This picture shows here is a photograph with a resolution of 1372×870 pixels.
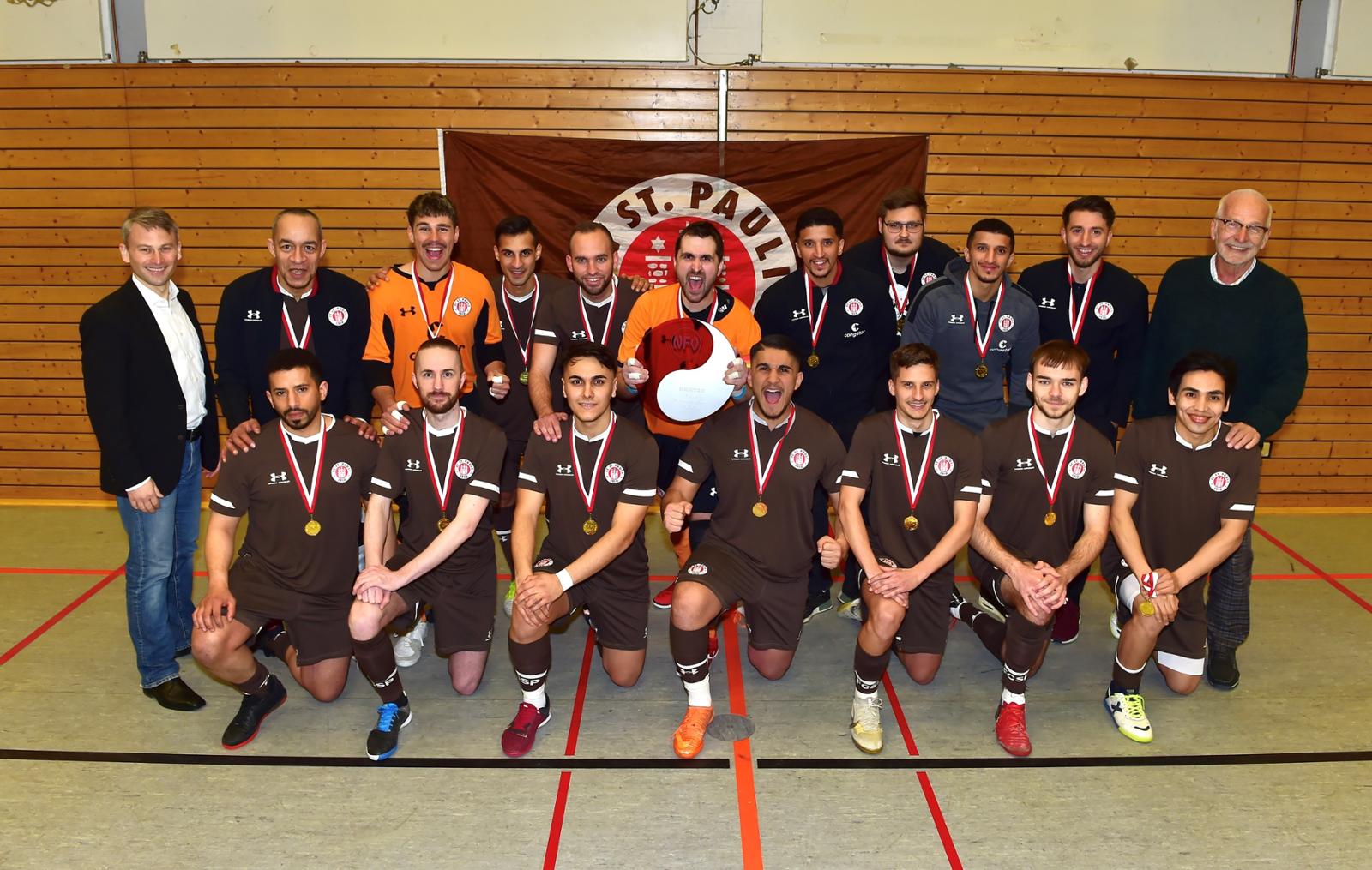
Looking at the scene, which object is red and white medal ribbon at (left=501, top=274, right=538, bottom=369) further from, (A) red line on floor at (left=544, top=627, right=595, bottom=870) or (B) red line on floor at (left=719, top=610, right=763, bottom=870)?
(B) red line on floor at (left=719, top=610, right=763, bottom=870)

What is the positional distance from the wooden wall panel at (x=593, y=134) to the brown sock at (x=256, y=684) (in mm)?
4064

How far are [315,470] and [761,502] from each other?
210 cm

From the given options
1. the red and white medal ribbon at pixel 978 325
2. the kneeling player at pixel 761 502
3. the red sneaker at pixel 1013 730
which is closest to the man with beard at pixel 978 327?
the red and white medal ribbon at pixel 978 325

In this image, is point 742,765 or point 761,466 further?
point 761,466

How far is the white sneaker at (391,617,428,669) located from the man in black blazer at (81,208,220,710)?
975 mm

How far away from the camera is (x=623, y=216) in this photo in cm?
758

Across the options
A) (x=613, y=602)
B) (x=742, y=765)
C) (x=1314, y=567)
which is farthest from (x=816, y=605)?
(x=1314, y=567)

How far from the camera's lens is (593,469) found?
4641 mm

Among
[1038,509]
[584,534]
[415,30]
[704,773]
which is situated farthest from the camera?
[415,30]

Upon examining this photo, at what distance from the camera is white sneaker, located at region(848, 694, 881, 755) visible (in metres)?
4.39

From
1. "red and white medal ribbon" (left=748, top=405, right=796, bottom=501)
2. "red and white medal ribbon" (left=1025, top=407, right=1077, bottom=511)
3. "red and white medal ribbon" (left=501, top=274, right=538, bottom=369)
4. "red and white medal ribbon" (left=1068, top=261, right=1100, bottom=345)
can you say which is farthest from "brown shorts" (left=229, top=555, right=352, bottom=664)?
"red and white medal ribbon" (left=1068, top=261, right=1100, bottom=345)

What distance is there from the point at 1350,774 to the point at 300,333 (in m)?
5.35

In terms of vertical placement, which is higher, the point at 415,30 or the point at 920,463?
the point at 415,30

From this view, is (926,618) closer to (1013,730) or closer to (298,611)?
(1013,730)
